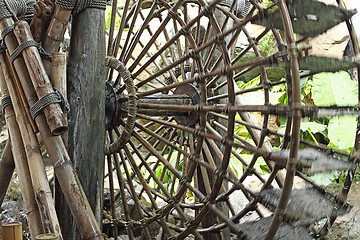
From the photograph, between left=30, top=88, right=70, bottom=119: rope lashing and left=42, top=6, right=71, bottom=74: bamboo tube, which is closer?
left=30, top=88, right=70, bottom=119: rope lashing

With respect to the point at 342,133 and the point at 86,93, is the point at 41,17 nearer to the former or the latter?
the point at 86,93

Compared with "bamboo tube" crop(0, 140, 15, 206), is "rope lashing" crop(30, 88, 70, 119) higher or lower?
higher

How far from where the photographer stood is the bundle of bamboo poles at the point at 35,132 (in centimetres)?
256

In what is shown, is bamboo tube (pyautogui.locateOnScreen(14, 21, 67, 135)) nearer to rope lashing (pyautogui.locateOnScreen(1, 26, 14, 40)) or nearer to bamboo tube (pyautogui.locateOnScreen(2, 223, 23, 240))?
rope lashing (pyautogui.locateOnScreen(1, 26, 14, 40))

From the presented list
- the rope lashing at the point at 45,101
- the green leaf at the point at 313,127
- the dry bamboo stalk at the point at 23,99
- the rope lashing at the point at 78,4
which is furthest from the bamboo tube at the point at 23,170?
the green leaf at the point at 313,127

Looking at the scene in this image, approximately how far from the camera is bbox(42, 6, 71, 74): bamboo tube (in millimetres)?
2930

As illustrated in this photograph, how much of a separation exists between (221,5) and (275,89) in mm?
4515

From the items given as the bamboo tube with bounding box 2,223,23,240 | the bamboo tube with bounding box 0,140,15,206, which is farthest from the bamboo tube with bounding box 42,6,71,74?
the bamboo tube with bounding box 2,223,23,240

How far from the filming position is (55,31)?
117 inches

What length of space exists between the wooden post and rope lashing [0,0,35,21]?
0.43 m

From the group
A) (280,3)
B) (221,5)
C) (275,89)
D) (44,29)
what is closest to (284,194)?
(280,3)

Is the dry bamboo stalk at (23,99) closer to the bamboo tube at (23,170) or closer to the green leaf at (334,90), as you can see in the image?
the bamboo tube at (23,170)

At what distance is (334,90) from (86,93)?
5002 mm

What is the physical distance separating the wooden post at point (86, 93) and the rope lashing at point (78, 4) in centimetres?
4
